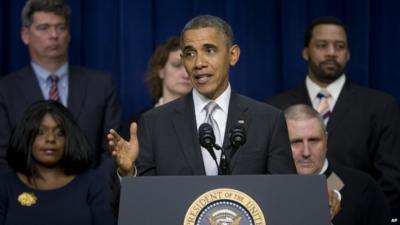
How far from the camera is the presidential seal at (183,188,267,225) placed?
2.25 metres

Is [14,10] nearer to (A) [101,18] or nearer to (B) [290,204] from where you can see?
(A) [101,18]

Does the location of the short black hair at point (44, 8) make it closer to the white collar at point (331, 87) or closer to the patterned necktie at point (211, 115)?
the white collar at point (331, 87)

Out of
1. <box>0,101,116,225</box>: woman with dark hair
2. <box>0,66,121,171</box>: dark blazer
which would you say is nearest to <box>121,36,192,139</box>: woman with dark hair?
<box>0,66,121,171</box>: dark blazer

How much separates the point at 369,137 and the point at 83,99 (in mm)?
1461

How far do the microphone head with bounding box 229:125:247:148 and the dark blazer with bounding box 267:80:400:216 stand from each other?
2.03 metres

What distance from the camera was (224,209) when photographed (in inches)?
88.9

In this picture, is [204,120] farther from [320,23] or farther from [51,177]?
[320,23]

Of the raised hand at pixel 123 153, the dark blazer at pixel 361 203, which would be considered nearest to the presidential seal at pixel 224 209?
the raised hand at pixel 123 153

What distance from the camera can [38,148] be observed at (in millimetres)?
3830

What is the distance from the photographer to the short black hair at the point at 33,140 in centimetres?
381

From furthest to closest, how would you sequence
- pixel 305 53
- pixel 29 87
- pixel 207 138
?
pixel 305 53 < pixel 29 87 < pixel 207 138

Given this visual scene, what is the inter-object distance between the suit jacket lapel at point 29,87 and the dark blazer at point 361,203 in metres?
1.53

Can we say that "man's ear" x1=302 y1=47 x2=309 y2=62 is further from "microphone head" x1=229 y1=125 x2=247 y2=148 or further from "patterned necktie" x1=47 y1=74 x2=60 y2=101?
"microphone head" x1=229 y1=125 x2=247 y2=148

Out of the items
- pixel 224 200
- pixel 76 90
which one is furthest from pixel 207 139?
pixel 76 90
